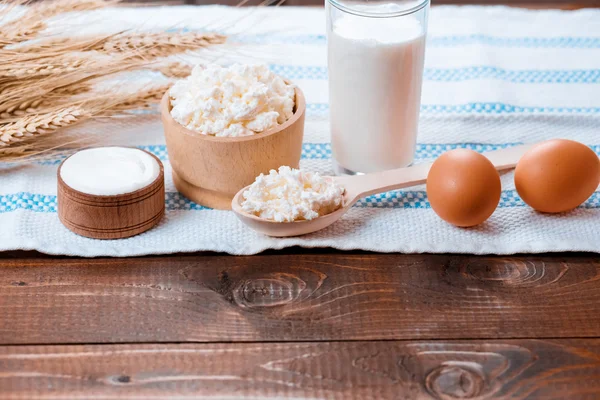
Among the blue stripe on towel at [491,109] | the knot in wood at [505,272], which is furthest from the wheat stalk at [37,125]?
the knot in wood at [505,272]

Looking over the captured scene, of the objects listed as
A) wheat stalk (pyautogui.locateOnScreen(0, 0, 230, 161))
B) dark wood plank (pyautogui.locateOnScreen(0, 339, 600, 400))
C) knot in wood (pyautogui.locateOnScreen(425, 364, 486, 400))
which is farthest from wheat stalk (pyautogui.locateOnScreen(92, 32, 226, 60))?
knot in wood (pyautogui.locateOnScreen(425, 364, 486, 400))

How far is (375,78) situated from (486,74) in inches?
15.8

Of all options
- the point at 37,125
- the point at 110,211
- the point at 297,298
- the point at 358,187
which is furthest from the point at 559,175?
the point at 37,125

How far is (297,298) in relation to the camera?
824mm

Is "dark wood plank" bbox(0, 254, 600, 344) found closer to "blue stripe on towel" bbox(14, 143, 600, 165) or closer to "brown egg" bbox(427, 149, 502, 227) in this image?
"brown egg" bbox(427, 149, 502, 227)

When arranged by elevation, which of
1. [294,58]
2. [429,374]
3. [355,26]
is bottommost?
[429,374]

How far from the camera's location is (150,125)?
117 centimetres

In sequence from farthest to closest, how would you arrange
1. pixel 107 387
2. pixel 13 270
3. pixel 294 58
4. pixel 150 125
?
pixel 294 58 → pixel 150 125 → pixel 13 270 → pixel 107 387

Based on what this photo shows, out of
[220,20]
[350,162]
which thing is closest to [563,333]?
[350,162]

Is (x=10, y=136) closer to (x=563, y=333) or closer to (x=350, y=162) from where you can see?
(x=350, y=162)

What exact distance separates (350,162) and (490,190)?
22 centimetres

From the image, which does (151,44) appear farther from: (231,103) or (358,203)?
(358,203)

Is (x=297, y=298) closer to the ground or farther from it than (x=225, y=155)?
closer to the ground

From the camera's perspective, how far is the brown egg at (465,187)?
0.88 m
